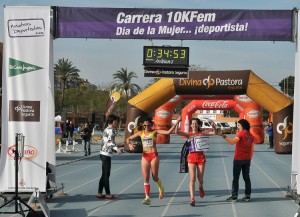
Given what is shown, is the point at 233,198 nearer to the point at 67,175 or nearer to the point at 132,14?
the point at 132,14

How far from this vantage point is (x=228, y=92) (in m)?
29.9

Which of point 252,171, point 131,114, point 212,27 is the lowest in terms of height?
point 252,171

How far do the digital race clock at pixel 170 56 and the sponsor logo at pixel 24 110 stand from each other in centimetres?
447

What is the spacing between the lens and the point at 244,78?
2934cm

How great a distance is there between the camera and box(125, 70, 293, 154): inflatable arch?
2855 cm

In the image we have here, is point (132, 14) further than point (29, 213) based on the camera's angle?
Yes

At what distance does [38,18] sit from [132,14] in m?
1.98

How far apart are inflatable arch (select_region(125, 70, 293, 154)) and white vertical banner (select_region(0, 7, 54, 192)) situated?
1712 centimetres

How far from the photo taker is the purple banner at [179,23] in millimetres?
11562

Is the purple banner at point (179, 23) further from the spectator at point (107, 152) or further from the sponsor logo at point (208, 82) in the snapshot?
the sponsor logo at point (208, 82)

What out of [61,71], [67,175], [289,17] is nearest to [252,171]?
[67,175]

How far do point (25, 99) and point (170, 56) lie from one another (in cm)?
481

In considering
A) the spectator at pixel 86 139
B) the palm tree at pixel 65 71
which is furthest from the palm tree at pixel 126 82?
the spectator at pixel 86 139

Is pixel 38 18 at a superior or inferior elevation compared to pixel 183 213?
superior
